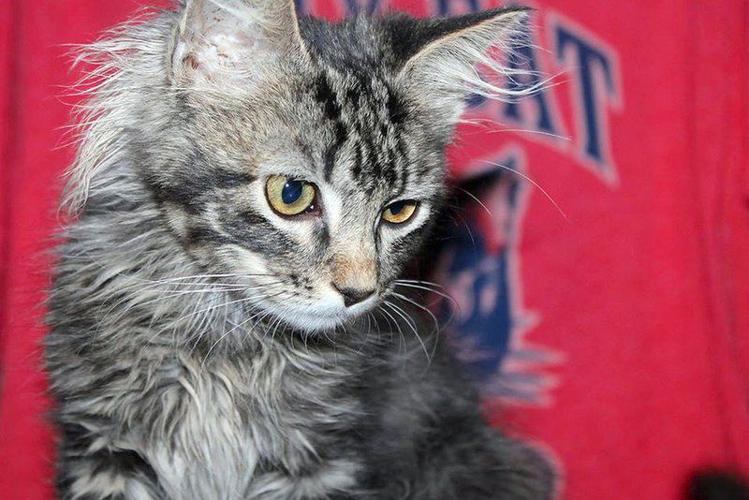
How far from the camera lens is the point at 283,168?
3.86 feet

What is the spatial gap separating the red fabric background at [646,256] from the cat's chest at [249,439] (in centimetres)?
61

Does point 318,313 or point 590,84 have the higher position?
point 590,84

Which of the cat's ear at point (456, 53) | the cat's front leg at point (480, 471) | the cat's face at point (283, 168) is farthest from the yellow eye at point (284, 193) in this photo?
the cat's front leg at point (480, 471)

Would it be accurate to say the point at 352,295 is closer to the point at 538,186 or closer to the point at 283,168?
the point at 283,168

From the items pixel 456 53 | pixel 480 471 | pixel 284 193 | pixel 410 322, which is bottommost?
pixel 480 471

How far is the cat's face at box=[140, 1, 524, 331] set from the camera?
46.6 inches

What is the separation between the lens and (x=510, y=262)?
1.91m

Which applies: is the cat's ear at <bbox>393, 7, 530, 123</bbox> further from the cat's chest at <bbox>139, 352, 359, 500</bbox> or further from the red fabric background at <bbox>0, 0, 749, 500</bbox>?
the cat's chest at <bbox>139, 352, 359, 500</bbox>

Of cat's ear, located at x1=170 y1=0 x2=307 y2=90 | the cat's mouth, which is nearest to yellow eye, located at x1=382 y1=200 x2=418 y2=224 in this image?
the cat's mouth

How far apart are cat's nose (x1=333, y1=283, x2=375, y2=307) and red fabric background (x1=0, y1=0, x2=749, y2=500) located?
0.65 meters

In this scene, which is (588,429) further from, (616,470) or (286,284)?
(286,284)

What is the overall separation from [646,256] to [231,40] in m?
1.07

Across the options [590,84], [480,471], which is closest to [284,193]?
[480,471]

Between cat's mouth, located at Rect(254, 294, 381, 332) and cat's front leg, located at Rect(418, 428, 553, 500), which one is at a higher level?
cat's mouth, located at Rect(254, 294, 381, 332)
